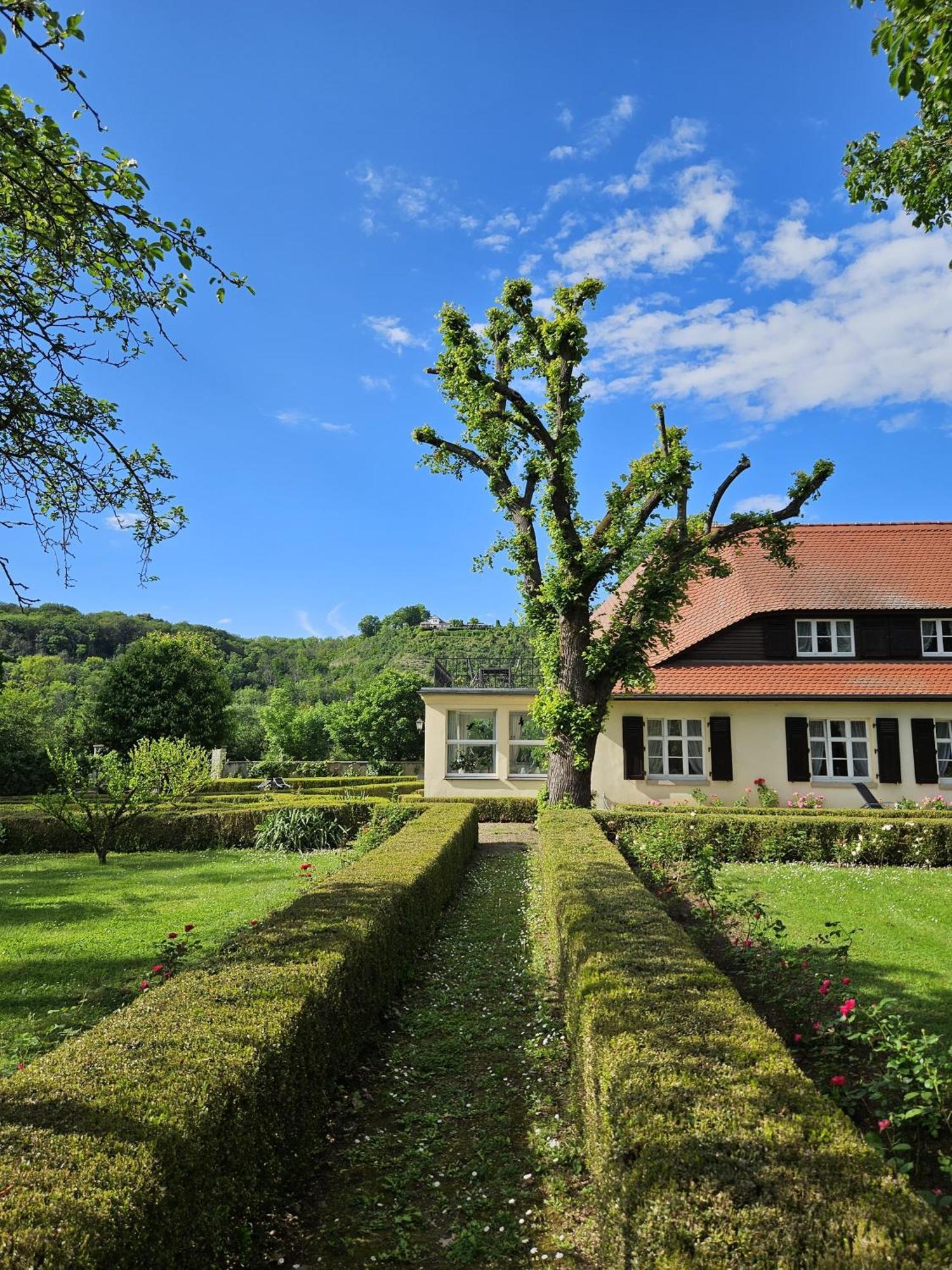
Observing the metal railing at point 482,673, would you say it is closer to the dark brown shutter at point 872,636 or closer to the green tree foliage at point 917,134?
the dark brown shutter at point 872,636

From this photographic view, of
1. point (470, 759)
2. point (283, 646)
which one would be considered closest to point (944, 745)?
point (470, 759)

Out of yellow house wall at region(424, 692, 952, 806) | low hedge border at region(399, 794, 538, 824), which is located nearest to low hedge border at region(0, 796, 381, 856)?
low hedge border at region(399, 794, 538, 824)

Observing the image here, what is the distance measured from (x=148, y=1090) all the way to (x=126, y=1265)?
787mm

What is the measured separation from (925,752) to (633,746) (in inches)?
275

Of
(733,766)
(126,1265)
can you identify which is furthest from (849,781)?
(126,1265)

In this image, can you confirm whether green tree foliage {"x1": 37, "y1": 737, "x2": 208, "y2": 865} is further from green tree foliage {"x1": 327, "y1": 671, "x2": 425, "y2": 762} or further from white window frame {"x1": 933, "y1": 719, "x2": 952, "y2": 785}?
green tree foliage {"x1": 327, "y1": 671, "x2": 425, "y2": 762}

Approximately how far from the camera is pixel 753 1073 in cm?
313

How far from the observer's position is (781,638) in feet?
67.8

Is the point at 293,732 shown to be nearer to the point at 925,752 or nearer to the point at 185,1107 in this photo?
the point at 925,752

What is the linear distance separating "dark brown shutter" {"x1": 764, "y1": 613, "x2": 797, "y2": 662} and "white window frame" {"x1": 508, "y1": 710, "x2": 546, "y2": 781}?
22.1 feet

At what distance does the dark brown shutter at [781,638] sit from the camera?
67.5 feet

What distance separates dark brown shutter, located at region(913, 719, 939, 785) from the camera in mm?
18297

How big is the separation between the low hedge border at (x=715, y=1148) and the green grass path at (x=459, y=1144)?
361mm

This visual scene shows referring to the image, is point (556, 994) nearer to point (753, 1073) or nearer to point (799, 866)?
point (753, 1073)
